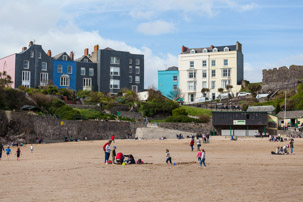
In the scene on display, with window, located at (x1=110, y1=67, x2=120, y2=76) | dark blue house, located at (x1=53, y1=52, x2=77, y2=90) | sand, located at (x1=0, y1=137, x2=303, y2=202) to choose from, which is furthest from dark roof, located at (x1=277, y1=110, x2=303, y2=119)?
sand, located at (x1=0, y1=137, x2=303, y2=202)

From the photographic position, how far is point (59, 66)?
6775 cm

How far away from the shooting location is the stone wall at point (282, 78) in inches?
2923

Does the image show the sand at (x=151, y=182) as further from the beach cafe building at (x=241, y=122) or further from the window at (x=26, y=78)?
the window at (x=26, y=78)

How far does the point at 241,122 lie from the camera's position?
53.0 metres

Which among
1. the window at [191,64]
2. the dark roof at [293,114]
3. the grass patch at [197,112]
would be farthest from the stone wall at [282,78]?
the grass patch at [197,112]

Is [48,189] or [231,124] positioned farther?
[231,124]

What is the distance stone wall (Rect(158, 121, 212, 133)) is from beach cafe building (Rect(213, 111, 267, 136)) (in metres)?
1.22

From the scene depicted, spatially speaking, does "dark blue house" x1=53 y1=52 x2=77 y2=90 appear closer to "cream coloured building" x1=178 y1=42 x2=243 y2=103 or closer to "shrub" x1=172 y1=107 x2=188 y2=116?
"shrub" x1=172 y1=107 x2=188 y2=116

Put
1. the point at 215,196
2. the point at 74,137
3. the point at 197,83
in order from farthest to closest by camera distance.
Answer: the point at 197,83 → the point at 74,137 → the point at 215,196

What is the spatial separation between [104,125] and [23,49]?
97.0ft

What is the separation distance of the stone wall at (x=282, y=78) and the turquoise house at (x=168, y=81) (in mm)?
16796

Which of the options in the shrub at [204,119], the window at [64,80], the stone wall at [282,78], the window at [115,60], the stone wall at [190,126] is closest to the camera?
the stone wall at [190,126]

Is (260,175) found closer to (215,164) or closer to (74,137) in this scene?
(215,164)

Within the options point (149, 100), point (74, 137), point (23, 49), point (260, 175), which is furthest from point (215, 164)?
point (23, 49)
